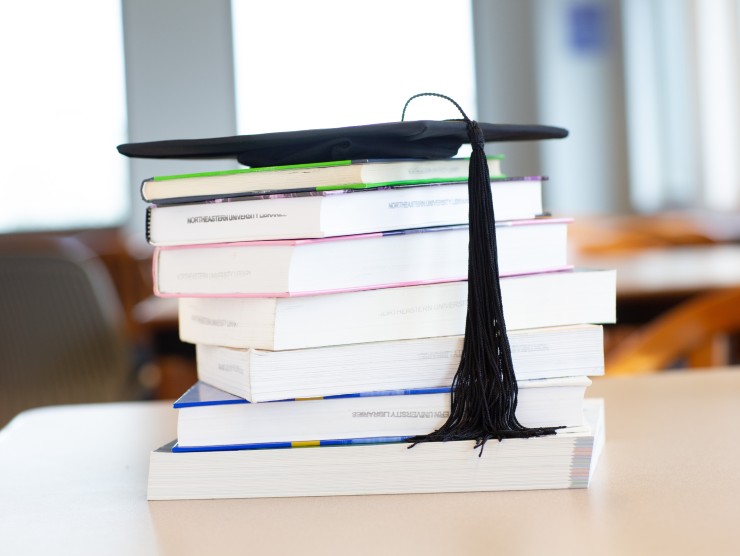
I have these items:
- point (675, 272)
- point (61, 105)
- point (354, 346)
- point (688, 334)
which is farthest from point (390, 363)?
point (61, 105)

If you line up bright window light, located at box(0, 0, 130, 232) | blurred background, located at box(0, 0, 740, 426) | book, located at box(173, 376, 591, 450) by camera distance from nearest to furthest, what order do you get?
book, located at box(173, 376, 591, 450), blurred background, located at box(0, 0, 740, 426), bright window light, located at box(0, 0, 130, 232)

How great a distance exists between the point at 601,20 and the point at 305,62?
2152mm

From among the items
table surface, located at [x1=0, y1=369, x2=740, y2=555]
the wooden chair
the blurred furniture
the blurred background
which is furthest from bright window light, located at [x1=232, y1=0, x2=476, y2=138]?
table surface, located at [x1=0, y1=369, x2=740, y2=555]

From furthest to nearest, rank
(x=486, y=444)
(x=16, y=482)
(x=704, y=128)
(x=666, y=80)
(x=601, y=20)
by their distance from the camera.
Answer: (x=601, y=20)
(x=666, y=80)
(x=704, y=128)
(x=16, y=482)
(x=486, y=444)

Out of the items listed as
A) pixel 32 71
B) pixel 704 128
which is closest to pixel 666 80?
pixel 704 128

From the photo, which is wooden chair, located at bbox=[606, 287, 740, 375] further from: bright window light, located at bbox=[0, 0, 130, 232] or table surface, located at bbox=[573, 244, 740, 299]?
bright window light, located at bbox=[0, 0, 130, 232]

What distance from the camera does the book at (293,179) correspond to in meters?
0.66

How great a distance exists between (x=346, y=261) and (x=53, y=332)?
185 centimetres

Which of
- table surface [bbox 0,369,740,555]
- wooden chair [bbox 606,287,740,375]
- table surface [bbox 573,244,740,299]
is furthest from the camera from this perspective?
table surface [bbox 573,244,740,299]

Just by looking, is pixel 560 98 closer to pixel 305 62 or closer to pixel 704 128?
pixel 704 128

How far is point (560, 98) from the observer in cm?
723

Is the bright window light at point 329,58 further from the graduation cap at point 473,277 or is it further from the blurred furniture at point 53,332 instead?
the graduation cap at point 473,277

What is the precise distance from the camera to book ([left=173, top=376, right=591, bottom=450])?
0.67 m

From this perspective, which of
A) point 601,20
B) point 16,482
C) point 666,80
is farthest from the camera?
point 601,20
